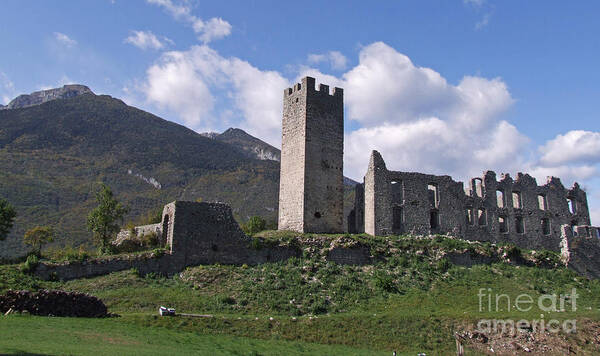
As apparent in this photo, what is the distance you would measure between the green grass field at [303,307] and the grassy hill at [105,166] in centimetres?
3748

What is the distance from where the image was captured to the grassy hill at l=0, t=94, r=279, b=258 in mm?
71125

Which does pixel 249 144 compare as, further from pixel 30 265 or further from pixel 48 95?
pixel 30 265

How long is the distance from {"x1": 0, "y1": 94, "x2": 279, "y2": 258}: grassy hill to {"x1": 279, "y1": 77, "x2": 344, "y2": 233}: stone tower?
33.4 metres

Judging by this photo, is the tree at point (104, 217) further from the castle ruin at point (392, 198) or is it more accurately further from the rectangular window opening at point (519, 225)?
the rectangular window opening at point (519, 225)

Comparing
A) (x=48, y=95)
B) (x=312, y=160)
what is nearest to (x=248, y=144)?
(x=48, y=95)

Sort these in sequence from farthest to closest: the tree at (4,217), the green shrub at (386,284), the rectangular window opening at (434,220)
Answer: the rectangular window opening at (434,220) < the tree at (4,217) < the green shrub at (386,284)

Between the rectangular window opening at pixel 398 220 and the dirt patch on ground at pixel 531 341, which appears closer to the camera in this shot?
the dirt patch on ground at pixel 531 341

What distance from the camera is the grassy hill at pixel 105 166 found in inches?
2800

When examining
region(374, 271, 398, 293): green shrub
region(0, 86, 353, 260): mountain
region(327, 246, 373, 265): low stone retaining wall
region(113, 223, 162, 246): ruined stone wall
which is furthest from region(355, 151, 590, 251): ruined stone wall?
region(0, 86, 353, 260): mountain

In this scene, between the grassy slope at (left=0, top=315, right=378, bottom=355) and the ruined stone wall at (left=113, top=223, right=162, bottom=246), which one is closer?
the grassy slope at (left=0, top=315, right=378, bottom=355)

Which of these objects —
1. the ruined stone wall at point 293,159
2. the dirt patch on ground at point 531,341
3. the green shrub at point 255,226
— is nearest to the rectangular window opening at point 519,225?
the ruined stone wall at point 293,159

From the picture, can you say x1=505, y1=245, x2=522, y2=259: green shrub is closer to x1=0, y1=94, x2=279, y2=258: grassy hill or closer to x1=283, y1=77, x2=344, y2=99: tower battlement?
x1=283, y1=77, x2=344, y2=99: tower battlement

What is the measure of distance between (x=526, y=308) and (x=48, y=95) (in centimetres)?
15725

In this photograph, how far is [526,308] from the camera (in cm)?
2594
